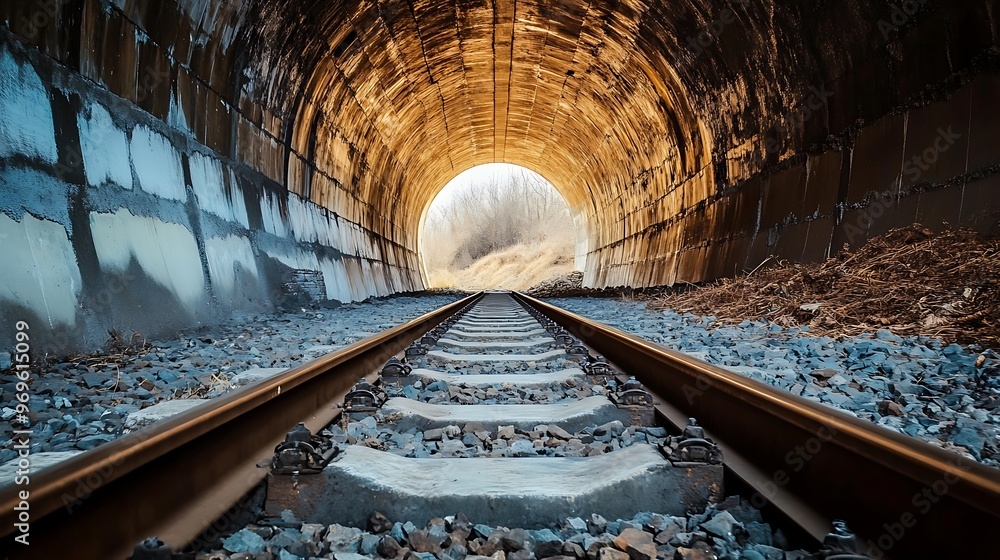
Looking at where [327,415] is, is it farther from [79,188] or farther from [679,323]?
[679,323]

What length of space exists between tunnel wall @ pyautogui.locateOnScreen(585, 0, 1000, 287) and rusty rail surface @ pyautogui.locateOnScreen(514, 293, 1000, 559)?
4.69 m

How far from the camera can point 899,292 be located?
5438mm

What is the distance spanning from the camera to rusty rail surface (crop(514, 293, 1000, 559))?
3.84 feet

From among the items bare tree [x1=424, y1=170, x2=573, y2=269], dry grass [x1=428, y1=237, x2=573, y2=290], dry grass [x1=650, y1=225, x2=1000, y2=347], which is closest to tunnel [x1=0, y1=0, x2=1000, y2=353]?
dry grass [x1=650, y1=225, x2=1000, y2=347]

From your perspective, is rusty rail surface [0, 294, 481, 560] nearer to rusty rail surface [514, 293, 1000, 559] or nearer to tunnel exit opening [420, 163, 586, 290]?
rusty rail surface [514, 293, 1000, 559]

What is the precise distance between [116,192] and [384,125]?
33.1 ft

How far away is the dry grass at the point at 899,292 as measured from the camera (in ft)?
15.0

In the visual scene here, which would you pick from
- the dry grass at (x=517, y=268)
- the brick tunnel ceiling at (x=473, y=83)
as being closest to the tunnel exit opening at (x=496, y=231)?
the dry grass at (x=517, y=268)

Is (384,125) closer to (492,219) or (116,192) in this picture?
(116,192)

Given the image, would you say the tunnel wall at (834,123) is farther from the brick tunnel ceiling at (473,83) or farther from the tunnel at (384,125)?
the brick tunnel ceiling at (473,83)

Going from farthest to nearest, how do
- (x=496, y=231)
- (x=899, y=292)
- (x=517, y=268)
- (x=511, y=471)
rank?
1. (x=496, y=231)
2. (x=517, y=268)
3. (x=899, y=292)
4. (x=511, y=471)

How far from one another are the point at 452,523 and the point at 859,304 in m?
5.24

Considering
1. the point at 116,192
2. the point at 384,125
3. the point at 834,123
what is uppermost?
the point at 384,125

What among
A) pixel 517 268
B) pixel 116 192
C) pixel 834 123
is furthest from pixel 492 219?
pixel 116 192
